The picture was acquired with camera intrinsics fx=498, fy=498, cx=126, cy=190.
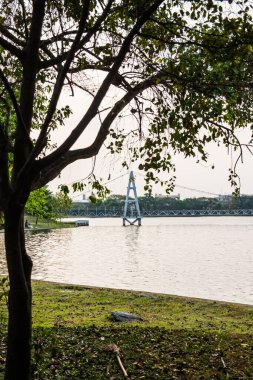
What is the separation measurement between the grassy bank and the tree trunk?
19 centimetres

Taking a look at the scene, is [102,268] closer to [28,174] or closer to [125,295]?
[125,295]

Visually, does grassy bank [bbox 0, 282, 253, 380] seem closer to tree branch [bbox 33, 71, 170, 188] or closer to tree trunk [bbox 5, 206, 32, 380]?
tree trunk [bbox 5, 206, 32, 380]

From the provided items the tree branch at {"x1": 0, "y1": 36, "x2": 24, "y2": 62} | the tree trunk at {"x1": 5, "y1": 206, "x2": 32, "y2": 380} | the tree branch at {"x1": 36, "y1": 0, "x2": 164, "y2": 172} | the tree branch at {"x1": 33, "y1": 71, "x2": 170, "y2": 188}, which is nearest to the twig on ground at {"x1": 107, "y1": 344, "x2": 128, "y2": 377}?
the tree trunk at {"x1": 5, "y1": 206, "x2": 32, "y2": 380}

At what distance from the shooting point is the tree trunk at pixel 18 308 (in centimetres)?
537

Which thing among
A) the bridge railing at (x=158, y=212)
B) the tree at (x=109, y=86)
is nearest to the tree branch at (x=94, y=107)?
the tree at (x=109, y=86)

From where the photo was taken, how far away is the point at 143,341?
812 centimetres

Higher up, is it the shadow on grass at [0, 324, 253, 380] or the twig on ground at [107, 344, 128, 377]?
the twig on ground at [107, 344, 128, 377]

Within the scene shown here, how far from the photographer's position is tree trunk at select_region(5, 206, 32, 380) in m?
5.37

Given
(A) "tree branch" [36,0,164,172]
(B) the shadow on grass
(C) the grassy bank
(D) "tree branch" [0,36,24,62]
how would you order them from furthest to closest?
1. (C) the grassy bank
2. (B) the shadow on grass
3. (D) "tree branch" [0,36,24,62]
4. (A) "tree branch" [36,0,164,172]

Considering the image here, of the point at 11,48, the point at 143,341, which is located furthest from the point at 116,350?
the point at 11,48

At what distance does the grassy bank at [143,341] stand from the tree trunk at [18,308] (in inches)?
7.5

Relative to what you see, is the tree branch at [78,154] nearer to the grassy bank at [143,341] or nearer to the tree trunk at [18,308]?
the tree trunk at [18,308]

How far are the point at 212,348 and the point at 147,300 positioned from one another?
7.02 m

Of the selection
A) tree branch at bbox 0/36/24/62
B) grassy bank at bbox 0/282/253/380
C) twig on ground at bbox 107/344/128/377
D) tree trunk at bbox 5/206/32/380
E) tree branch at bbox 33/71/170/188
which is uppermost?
tree branch at bbox 0/36/24/62
